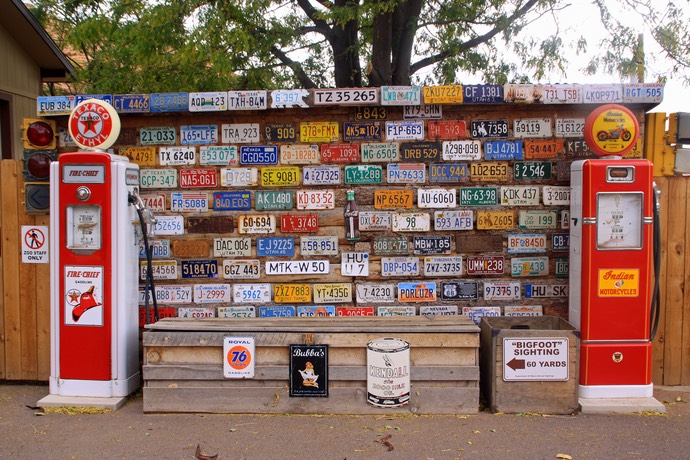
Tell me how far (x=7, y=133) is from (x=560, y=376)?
31.6 feet

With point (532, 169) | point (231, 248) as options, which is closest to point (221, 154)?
point (231, 248)

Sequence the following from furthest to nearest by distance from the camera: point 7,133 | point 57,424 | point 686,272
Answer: point 7,133 < point 686,272 < point 57,424

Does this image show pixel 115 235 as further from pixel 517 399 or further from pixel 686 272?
pixel 686 272

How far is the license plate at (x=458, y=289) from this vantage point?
19.2ft

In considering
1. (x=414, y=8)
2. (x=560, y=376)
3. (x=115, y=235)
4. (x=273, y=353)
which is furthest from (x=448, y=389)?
(x=414, y=8)

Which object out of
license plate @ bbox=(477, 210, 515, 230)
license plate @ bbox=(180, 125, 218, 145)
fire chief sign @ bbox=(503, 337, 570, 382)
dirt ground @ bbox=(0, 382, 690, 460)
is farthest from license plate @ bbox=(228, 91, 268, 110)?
fire chief sign @ bbox=(503, 337, 570, 382)

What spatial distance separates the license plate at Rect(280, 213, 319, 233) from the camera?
19.1 feet

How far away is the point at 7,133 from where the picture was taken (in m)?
10.4

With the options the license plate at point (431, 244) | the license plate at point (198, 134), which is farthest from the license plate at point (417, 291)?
the license plate at point (198, 134)

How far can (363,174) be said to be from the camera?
5.80 meters

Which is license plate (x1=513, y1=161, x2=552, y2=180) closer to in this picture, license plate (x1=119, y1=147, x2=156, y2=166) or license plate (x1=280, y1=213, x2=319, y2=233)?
license plate (x1=280, y1=213, x2=319, y2=233)

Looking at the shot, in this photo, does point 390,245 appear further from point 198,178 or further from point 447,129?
point 198,178

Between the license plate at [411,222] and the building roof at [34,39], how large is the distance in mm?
7837

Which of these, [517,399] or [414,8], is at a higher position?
[414,8]
